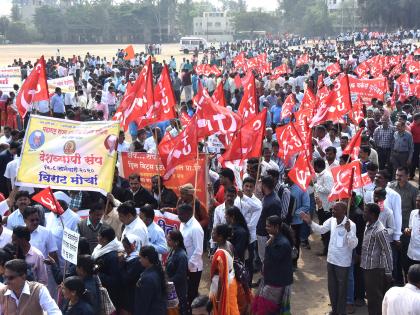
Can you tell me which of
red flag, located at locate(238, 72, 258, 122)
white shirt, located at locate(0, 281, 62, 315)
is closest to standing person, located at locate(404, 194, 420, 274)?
red flag, located at locate(238, 72, 258, 122)

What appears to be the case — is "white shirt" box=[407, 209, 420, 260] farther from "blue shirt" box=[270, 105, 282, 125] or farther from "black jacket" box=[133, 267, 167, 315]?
"blue shirt" box=[270, 105, 282, 125]

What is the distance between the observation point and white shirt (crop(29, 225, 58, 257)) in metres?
6.67

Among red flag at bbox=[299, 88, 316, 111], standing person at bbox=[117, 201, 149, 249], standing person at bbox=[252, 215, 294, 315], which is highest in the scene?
red flag at bbox=[299, 88, 316, 111]

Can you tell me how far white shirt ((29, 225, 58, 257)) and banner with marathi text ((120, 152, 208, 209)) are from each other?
1996 millimetres

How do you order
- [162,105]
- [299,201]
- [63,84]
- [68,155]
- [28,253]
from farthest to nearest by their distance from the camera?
[63,84] → [162,105] → [299,201] → [68,155] → [28,253]

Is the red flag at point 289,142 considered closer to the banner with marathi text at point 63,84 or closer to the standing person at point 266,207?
the standing person at point 266,207

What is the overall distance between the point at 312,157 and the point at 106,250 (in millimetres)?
5125

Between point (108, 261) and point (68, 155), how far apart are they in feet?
6.32

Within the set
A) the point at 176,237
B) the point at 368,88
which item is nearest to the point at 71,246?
the point at 176,237

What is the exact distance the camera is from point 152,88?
9.30m

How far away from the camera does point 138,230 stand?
666 centimetres

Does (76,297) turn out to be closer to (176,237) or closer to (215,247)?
(176,237)

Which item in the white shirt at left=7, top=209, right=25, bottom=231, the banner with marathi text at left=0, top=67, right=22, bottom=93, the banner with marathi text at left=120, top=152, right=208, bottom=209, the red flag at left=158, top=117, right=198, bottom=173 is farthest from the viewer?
the banner with marathi text at left=0, top=67, right=22, bottom=93

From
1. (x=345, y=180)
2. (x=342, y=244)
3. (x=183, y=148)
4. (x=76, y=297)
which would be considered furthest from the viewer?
(x=183, y=148)
